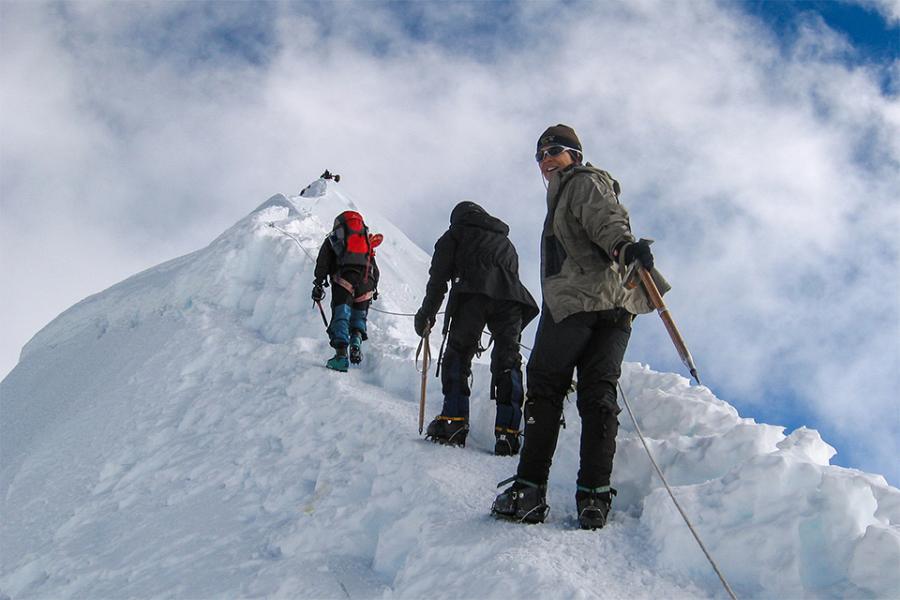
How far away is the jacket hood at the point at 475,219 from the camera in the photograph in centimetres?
535

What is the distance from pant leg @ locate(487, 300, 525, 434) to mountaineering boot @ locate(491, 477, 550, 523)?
4.56ft

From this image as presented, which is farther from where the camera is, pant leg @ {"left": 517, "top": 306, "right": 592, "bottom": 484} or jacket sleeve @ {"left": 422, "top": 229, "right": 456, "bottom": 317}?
jacket sleeve @ {"left": 422, "top": 229, "right": 456, "bottom": 317}

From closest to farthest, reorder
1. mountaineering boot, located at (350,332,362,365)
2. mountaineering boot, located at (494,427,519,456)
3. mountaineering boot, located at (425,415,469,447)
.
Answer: mountaineering boot, located at (494,427,519,456) → mountaineering boot, located at (425,415,469,447) → mountaineering boot, located at (350,332,362,365)

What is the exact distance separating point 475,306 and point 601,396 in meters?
1.96

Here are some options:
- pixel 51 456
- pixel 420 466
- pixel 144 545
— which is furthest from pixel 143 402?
pixel 420 466

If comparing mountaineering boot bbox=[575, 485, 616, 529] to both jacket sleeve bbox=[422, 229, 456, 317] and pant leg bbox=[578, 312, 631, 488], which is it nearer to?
pant leg bbox=[578, 312, 631, 488]

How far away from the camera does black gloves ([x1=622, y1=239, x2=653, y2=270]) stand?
3.00 meters

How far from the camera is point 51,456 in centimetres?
640

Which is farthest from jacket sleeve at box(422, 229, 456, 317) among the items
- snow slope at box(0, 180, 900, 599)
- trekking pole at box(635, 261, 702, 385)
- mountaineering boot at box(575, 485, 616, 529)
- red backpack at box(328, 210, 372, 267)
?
red backpack at box(328, 210, 372, 267)

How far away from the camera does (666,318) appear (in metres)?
3.15

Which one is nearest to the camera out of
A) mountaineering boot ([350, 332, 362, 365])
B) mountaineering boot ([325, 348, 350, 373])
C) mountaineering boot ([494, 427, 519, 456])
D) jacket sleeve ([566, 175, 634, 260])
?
jacket sleeve ([566, 175, 634, 260])

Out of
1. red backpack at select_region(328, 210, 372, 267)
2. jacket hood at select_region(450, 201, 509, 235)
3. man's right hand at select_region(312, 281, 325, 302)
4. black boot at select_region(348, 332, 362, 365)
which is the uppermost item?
red backpack at select_region(328, 210, 372, 267)

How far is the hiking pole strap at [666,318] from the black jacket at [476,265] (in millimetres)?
2071

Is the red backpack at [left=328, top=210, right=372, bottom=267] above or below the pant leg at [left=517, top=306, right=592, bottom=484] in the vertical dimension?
above
